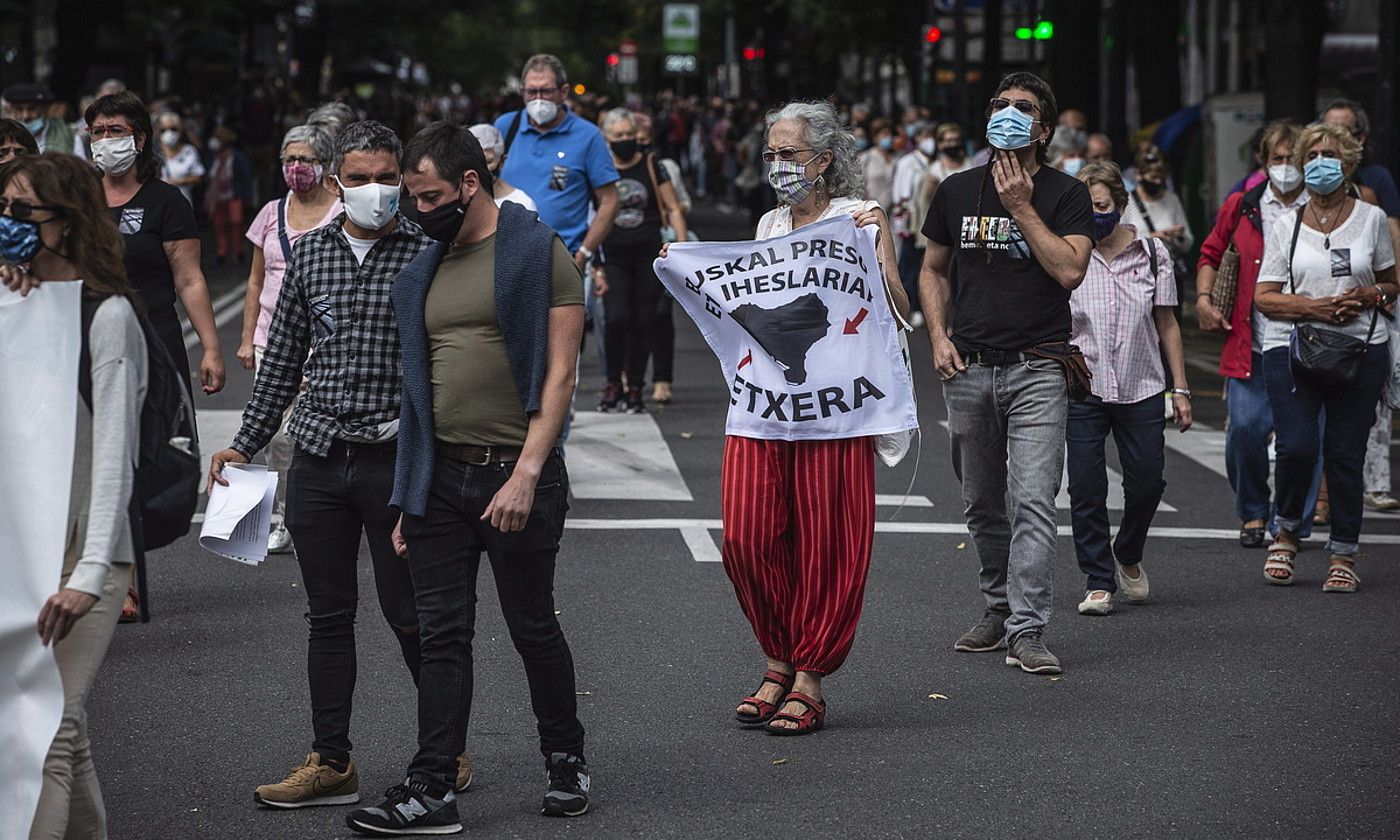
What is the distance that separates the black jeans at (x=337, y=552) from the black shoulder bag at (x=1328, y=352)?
447cm

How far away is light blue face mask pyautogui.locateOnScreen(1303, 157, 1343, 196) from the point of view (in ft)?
27.3

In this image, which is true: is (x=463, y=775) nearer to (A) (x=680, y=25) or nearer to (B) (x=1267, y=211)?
(B) (x=1267, y=211)

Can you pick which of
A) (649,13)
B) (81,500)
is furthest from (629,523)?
(649,13)

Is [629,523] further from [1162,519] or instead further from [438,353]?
[438,353]

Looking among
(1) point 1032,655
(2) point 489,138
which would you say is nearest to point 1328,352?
Answer: (1) point 1032,655

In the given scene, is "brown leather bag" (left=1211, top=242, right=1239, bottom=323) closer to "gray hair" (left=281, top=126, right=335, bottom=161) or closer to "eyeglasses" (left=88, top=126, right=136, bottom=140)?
"gray hair" (left=281, top=126, right=335, bottom=161)

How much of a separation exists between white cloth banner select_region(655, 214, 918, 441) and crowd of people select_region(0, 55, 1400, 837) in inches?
3.1

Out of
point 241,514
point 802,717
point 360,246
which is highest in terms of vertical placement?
point 360,246

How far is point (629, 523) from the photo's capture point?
9.84m

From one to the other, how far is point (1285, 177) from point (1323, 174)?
534 mm

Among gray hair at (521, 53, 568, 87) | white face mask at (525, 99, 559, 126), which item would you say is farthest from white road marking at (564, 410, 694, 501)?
gray hair at (521, 53, 568, 87)

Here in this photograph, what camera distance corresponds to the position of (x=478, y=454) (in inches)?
204

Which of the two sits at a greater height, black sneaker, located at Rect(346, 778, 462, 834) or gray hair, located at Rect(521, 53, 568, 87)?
gray hair, located at Rect(521, 53, 568, 87)

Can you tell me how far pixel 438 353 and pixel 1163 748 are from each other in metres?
2.50
